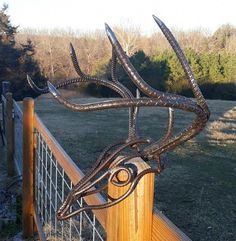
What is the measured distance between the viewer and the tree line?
19542 mm

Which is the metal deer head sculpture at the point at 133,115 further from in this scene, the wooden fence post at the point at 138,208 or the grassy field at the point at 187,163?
the grassy field at the point at 187,163

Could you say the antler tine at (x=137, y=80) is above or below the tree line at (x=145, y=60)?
above

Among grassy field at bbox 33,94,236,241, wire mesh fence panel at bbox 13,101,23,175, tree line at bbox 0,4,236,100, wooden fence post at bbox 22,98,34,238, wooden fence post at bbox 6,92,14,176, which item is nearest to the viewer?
wooden fence post at bbox 22,98,34,238

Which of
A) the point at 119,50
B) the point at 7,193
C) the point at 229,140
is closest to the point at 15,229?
the point at 7,193

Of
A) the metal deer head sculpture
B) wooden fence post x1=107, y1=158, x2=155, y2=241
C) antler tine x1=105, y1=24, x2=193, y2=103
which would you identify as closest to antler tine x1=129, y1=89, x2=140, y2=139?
the metal deer head sculpture

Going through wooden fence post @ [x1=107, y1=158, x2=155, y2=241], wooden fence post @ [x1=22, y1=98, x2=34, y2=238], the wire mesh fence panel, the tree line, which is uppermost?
wooden fence post @ [x1=107, y1=158, x2=155, y2=241]

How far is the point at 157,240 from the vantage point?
3.35 feet

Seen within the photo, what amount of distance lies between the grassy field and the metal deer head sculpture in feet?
10.3

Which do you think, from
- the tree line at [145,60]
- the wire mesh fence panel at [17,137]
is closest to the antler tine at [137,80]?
the wire mesh fence panel at [17,137]

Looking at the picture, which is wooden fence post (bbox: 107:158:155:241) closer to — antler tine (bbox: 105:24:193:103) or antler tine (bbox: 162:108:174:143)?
antler tine (bbox: 162:108:174:143)

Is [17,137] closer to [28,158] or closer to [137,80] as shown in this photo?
[28,158]

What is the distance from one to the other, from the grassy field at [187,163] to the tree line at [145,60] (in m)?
1.75

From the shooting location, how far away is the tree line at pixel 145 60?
19542mm

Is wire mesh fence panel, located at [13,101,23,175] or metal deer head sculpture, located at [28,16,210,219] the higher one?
metal deer head sculpture, located at [28,16,210,219]
